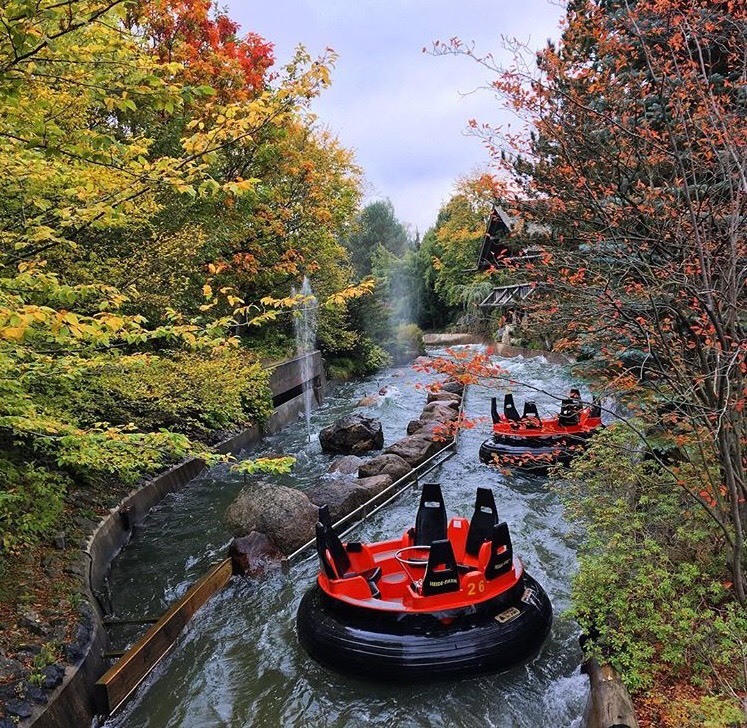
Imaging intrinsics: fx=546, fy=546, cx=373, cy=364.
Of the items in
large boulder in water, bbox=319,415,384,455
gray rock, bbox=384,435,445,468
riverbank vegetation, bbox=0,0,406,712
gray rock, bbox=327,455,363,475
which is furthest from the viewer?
large boulder in water, bbox=319,415,384,455

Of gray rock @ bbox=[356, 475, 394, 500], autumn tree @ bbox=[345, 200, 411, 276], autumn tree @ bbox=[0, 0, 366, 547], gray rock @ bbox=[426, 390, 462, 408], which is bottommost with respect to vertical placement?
gray rock @ bbox=[426, 390, 462, 408]

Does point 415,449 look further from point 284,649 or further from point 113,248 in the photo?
point 113,248

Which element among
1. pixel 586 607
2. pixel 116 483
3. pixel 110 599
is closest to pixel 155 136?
pixel 116 483

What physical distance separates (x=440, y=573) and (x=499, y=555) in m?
0.70

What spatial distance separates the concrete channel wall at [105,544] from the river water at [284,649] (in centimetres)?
24

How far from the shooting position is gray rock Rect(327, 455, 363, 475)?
12102 mm

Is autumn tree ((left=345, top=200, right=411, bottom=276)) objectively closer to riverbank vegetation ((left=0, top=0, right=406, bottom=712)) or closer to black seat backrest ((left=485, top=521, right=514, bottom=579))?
riverbank vegetation ((left=0, top=0, right=406, bottom=712))

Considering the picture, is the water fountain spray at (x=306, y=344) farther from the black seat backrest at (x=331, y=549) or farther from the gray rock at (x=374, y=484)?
the black seat backrest at (x=331, y=549)

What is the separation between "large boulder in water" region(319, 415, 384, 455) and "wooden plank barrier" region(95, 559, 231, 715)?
6.71 metres

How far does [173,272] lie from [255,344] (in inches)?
414

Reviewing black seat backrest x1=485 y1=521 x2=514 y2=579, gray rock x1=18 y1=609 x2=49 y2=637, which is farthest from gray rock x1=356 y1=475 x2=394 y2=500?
gray rock x1=18 y1=609 x2=49 y2=637

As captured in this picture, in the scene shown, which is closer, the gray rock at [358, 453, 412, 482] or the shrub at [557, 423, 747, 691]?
the shrub at [557, 423, 747, 691]

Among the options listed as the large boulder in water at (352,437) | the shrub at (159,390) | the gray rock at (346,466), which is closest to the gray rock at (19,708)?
the shrub at (159,390)

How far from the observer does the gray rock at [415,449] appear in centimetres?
1178
